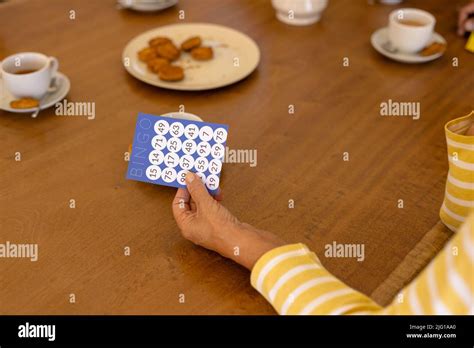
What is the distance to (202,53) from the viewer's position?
56.8 inches

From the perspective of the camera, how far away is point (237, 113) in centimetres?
126

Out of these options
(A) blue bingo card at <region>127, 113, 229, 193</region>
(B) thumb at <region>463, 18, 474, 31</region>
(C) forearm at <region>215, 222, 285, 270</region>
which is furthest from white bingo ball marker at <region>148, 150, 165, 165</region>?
(B) thumb at <region>463, 18, 474, 31</region>

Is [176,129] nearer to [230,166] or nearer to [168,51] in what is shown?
[230,166]

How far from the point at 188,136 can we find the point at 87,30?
72cm

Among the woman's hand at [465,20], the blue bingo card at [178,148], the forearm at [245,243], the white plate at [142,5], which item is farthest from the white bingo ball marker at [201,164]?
the woman's hand at [465,20]

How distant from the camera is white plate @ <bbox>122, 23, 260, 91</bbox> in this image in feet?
4.42

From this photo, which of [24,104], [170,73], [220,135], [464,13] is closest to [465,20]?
[464,13]

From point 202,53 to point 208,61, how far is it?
0.02 meters

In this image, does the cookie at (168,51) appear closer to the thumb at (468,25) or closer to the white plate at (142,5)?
the white plate at (142,5)

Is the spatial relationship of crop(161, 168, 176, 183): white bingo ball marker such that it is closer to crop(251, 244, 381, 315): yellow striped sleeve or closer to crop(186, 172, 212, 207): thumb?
crop(186, 172, 212, 207): thumb
